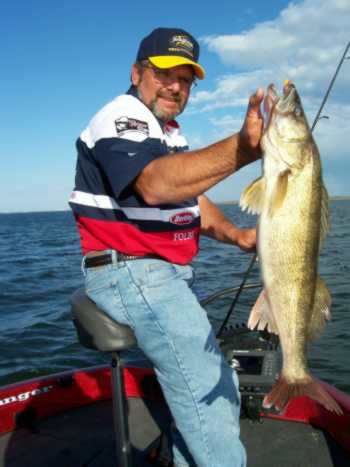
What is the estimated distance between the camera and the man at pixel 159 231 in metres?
2.48

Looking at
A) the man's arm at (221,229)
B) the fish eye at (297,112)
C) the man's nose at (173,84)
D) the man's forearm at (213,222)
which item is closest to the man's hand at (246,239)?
the man's arm at (221,229)

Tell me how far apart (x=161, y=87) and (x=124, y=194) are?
101cm

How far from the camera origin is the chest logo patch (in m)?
2.62

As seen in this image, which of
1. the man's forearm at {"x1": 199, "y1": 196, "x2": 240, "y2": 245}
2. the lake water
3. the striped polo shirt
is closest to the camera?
the striped polo shirt

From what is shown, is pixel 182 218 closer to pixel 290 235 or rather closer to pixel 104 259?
pixel 104 259

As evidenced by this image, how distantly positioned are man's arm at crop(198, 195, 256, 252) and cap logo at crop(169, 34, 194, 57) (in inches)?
58.0

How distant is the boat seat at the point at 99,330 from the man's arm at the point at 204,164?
94 cm

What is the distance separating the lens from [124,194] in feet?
8.66

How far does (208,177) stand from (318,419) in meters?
3.08

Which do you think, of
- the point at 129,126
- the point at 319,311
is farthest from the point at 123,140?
the point at 319,311

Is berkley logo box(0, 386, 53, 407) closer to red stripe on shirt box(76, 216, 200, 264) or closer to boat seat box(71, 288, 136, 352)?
boat seat box(71, 288, 136, 352)

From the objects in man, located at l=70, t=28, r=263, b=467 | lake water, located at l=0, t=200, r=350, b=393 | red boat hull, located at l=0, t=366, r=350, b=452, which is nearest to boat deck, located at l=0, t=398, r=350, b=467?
red boat hull, located at l=0, t=366, r=350, b=452

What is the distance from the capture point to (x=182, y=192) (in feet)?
8.09

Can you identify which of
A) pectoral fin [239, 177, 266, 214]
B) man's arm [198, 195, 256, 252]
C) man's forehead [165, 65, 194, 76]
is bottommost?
man's arm [198, 195, 256, 252]
